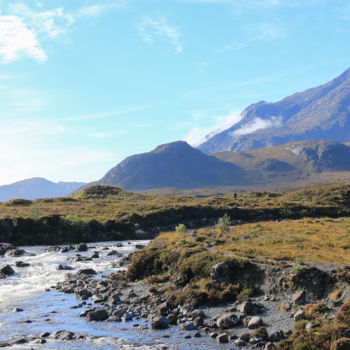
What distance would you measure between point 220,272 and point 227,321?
23.4 ft

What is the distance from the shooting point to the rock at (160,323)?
24734 mm

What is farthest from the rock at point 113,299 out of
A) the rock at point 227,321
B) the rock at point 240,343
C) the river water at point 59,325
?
the rock at point 240,343

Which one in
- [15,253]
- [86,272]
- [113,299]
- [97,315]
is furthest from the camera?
[15,253]

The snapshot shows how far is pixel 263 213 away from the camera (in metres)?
106

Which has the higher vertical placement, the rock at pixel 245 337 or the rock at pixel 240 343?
the rock at pixel 245 337

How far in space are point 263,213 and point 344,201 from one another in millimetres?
31928

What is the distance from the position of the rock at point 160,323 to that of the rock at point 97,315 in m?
4.18

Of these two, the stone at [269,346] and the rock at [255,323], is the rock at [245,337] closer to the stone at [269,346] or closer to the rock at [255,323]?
the rock at [255,323]

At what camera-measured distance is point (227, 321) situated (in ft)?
78.6

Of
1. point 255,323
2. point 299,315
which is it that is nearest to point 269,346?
point 255,323

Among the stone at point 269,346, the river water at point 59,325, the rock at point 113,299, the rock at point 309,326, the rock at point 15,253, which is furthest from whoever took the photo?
the rock at point 15,253

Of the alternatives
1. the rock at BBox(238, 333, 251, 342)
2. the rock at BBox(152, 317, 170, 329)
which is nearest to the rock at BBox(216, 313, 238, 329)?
the rock at BBox(238, 333, 251, 342)

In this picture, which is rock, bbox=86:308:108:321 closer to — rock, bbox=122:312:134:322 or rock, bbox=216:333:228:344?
rock, bbox=122:312:134:322

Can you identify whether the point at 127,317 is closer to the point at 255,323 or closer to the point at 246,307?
the point at 246,307
